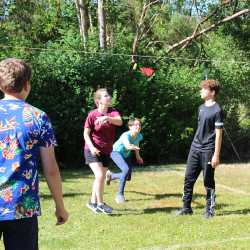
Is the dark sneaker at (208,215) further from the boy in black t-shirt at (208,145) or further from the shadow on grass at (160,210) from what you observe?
the shadow on grass at (160,210)

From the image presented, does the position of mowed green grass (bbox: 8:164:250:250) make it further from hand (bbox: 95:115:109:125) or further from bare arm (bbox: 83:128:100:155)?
hand (bbox: 95:115:109:125)

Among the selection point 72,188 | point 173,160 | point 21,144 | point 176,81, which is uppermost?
point 21,144

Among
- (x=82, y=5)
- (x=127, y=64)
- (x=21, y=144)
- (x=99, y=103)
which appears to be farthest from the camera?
(x=82, y=5)

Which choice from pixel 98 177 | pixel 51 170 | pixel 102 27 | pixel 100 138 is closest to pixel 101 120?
pixel 100 138

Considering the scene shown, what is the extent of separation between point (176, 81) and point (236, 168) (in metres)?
3.41

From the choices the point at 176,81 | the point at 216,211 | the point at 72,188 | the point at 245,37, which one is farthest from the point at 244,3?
the point at 216,211

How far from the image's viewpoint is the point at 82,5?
63.9 ft

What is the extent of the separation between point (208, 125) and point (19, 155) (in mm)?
4370

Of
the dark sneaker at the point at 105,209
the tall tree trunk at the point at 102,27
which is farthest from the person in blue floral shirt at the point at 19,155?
the tall tree trunk at the point at 102,27

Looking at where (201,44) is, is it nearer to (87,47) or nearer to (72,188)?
(87,47)

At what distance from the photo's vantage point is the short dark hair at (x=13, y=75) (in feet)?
11.2

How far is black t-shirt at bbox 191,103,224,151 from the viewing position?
7.30 metres

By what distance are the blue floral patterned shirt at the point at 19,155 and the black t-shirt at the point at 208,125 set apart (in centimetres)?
423

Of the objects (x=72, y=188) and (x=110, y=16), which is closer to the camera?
(x=72, y=188)
